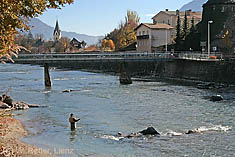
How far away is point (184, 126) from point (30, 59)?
33.4 metres

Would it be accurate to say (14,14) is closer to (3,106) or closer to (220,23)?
(3,106)

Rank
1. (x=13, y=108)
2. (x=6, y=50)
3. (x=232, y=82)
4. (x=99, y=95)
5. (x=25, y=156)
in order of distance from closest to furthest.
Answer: (x=6, y=50) < (x=25, y=156) < (x=13, y=108) < (x=99, y=95) < (x=232, y=82)

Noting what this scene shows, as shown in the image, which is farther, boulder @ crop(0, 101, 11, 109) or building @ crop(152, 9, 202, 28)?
building @ crop(152, 9, 202, 28)

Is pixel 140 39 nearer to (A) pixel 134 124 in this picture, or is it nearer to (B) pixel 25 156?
(A) pixel 134 124

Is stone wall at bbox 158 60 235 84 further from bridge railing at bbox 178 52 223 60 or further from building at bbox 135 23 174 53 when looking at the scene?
building at bbox 135 23 174 53

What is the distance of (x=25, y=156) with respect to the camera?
57.0 ft

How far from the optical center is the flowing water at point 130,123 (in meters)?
19.3

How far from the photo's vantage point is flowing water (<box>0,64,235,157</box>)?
63.5 feet

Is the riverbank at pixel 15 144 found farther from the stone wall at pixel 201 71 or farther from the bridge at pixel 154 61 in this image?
the stone wall at pixel 201 71

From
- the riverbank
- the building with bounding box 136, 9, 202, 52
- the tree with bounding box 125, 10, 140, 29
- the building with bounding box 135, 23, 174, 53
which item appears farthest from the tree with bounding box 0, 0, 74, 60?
the tree with bounding box 125, 10, 140, 29

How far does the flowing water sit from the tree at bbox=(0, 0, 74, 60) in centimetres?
670

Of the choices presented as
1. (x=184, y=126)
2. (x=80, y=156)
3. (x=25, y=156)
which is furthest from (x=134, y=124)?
(x=25, y=156)

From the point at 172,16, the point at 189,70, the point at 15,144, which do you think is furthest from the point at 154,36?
the point at 15,144

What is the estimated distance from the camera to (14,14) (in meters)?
12.8
